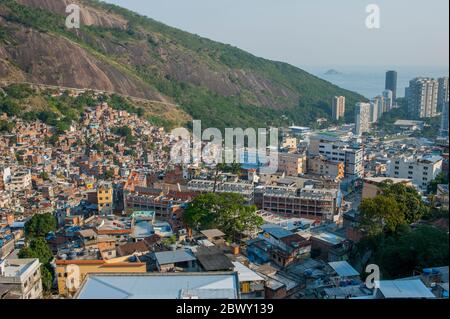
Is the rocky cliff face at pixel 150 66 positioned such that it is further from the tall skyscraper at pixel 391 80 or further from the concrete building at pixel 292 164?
the concrete building at pixel 292 164

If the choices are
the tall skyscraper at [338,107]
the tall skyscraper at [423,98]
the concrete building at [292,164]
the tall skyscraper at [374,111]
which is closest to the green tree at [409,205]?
Result: the concrete building at [292,164]

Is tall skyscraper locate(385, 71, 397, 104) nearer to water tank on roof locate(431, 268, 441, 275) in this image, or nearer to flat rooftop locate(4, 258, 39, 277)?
water tank on roof locate(431, 268, 441, 275)

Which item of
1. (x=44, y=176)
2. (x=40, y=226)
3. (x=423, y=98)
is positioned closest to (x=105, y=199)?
(x=40, y=226)

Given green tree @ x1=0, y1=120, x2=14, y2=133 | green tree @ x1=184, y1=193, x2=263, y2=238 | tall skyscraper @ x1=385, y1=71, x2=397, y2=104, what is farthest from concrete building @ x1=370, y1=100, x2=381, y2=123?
green tree @ x1=184, y1=193, x2=263, y2=238

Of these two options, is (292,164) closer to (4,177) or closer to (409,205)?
(409,205)
